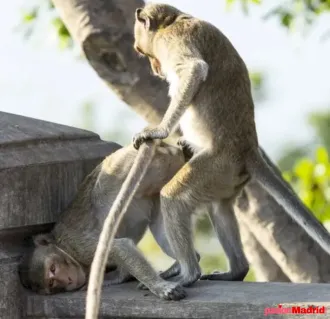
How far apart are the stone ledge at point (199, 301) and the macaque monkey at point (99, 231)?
2.8 inches

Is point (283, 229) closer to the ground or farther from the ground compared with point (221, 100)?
closer to the ground

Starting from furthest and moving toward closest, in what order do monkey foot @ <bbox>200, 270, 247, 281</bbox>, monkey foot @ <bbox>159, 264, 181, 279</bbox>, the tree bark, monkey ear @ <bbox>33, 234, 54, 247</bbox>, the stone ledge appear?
the tree bark
monkey foot @ <bbox>200, 270, 247, 281</bbox>
monkey foot @ <bbox>159, 264, 181, 279</bbox>
monkey ear @ <bbox>33, 234, 54, 247</bbox>
the stone ledge

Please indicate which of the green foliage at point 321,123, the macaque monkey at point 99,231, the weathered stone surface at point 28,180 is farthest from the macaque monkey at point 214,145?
the green foliage at point 321,123

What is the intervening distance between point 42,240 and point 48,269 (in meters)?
0.17

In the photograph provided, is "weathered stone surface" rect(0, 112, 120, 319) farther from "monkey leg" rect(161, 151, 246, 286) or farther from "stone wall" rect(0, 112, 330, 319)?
"monkey leg" rect(161, 151, 246, 286)

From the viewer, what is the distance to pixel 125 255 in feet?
13.3

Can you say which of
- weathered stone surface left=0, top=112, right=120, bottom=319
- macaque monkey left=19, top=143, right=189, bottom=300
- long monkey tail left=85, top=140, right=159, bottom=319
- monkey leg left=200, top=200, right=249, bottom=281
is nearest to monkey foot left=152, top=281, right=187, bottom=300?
macaque monkey left=19, top=143, right=189, bottom=300

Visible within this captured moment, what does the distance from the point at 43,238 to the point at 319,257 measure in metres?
1.98

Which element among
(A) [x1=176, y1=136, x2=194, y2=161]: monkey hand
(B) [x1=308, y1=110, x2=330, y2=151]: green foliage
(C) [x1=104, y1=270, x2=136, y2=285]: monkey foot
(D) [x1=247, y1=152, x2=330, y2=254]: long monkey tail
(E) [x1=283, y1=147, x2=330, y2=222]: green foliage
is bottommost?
(B) [x1=308, y1=110, x2=330, y2=151]: green foliage

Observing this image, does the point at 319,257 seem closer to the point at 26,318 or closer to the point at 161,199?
the point at 161,199

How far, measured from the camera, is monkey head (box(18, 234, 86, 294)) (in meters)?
3.90

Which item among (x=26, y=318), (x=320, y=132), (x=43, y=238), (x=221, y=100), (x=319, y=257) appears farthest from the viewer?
(x=320, y=132)

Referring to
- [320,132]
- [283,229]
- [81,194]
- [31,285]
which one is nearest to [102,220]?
[81,194]

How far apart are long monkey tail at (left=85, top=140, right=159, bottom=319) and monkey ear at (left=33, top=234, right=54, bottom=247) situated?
21.5 inches
